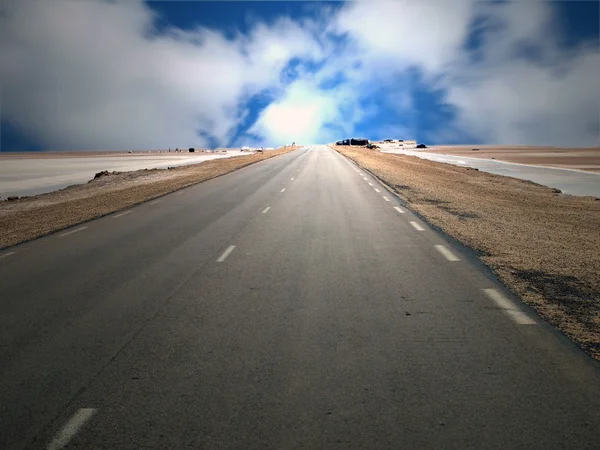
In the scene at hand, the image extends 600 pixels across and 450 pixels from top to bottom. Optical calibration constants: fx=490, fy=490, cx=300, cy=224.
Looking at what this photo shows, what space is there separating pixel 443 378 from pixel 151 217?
42.1ft

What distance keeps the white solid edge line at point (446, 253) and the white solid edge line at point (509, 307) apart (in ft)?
6.83

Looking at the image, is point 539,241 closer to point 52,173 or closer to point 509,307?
point 509,307

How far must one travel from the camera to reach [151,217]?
15.6m

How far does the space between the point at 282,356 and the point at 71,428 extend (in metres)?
1.95

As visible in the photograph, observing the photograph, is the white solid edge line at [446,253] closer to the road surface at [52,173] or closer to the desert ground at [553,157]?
the road surface at [52,173]

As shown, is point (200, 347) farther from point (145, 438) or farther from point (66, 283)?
point (66, 283)

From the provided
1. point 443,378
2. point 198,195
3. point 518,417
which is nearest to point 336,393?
point 443,378

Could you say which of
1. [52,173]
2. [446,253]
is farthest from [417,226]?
[52,173]

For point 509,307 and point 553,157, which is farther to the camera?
point 553,157

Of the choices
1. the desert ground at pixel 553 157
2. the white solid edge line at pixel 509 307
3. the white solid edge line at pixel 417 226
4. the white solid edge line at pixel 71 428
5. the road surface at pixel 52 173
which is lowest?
the desert ground at pixel 553 157

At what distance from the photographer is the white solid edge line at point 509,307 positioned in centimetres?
575

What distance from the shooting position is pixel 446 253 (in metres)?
9.52

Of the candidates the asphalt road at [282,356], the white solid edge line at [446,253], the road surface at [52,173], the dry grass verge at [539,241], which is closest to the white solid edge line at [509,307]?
the asphalt road at [282,356]

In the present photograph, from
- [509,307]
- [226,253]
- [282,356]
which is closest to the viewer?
[282,356]
